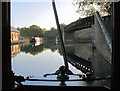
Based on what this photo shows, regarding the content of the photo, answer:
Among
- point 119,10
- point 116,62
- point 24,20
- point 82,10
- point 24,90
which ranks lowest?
point 24,90

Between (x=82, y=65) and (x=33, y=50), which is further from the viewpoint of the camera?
(x=33, y=50)

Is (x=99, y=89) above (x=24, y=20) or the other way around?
the other way around

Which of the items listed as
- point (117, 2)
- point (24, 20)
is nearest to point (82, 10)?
point (24, 20)

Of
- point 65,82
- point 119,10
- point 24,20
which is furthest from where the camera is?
point 24,20

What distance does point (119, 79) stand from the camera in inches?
16.7

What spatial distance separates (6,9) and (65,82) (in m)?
0.39

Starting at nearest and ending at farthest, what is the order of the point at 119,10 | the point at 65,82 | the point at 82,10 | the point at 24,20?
the point at 119,10
the point at 65,82
the point at 24,20
the point at 82,10

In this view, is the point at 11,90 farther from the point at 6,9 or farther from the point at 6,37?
the point at 6,9

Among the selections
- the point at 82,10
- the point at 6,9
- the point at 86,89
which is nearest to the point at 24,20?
the point at 6,9

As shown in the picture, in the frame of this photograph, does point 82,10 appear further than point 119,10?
Yes

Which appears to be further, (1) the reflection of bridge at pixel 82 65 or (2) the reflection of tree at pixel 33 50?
(2) the reflection of tree at pixel 33 50

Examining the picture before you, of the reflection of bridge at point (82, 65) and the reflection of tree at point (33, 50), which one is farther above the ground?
the reflection of tree at point (33, 50)

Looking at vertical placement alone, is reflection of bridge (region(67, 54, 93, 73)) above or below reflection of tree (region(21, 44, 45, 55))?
below

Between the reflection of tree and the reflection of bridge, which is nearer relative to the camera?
the reflection of bridge
